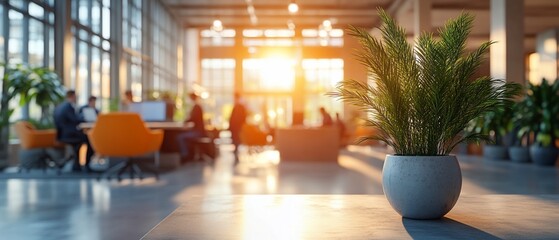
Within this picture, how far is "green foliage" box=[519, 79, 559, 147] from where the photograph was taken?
31.7ft

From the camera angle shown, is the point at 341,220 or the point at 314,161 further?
the point at 314,161

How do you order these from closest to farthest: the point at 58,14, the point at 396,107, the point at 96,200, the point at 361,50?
the point at 396,107 < the point at 361,50 < the point at 96,200 < the point at 58,14

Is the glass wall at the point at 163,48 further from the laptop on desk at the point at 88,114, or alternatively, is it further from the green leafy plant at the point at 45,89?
the laptop on desk at the point at 88,114

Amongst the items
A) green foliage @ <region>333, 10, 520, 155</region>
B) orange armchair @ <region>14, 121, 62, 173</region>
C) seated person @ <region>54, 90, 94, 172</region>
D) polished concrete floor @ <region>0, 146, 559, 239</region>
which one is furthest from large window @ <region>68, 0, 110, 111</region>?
green foliage @ <region>333, 10, 520, 155</region>

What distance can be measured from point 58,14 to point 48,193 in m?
6.25

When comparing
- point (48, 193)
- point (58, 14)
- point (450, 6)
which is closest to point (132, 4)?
point (58, 14)

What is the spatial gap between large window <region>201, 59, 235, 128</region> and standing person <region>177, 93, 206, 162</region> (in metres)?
16.2

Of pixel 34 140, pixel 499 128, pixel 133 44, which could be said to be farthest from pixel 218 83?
pixel 34 140

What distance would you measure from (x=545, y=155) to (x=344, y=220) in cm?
917

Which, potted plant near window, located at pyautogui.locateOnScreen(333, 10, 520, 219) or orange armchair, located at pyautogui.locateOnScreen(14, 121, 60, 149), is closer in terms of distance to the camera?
potted plant near window, located at pyautogui.locateOnScreen(333, 10, 520, 219)

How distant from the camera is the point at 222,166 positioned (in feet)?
32.0

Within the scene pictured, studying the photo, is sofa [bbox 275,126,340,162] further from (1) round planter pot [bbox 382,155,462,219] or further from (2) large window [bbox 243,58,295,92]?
(2) large window [bbox 243,58,295,92]

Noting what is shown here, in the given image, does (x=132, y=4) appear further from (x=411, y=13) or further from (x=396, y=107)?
(x=396, y=107)

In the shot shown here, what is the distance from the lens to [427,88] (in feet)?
6.57
